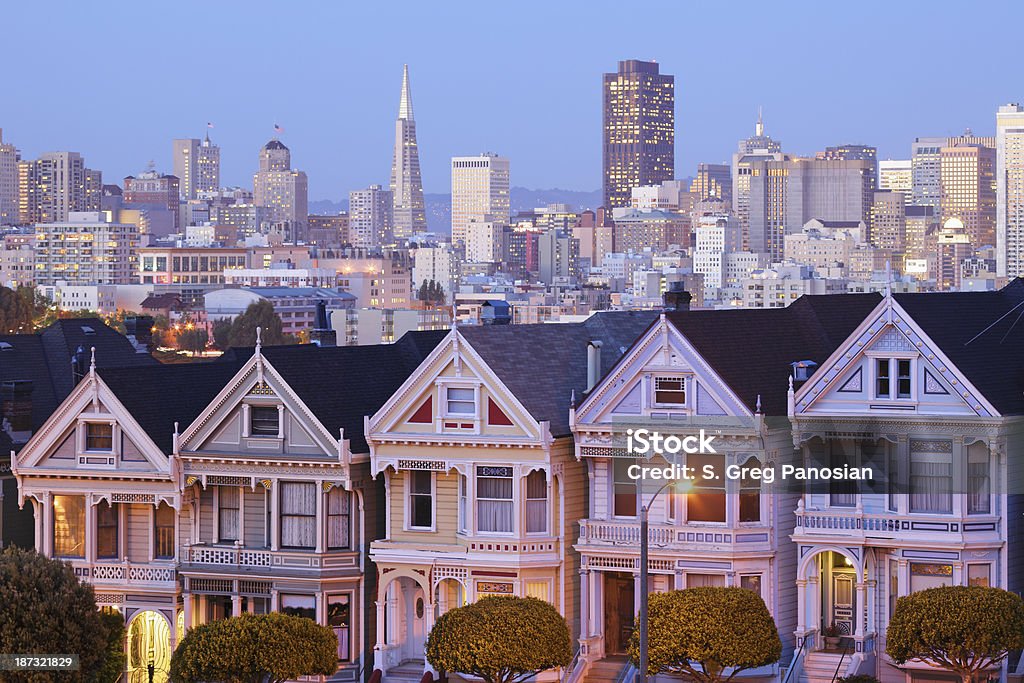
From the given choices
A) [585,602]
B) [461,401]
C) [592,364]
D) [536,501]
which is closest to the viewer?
[585,602]

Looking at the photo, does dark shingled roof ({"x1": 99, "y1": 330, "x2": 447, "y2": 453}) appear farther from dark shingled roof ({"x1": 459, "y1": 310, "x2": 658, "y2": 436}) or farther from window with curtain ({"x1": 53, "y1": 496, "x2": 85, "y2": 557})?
dark shingled roof ({"x1": 459, "y1": 310, "x2": 658, "y2": 436})

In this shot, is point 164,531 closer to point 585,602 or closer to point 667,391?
point 585,602

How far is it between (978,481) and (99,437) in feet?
56.1

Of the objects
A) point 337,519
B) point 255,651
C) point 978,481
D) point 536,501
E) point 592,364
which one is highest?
point 592,364

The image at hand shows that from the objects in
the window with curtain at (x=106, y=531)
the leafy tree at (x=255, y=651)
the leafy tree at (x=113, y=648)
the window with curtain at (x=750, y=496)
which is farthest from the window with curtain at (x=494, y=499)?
the window with curtain at (x=106, y=531)

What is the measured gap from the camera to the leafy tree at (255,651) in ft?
144

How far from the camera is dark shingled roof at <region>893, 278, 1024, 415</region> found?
41.5 meters

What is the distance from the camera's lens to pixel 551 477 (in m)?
44.6

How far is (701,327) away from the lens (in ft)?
145

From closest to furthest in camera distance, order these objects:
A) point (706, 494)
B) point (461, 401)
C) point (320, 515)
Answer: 1. point (706, 494)
2. point (461, 401)
3. point (320, 515)

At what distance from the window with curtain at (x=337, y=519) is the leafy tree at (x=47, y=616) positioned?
184 inches

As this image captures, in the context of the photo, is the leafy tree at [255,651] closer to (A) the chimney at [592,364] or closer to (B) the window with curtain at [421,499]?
(B) the window with curtain at [421,499]

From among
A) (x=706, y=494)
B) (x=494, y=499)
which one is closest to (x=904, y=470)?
(x=706, y=494)

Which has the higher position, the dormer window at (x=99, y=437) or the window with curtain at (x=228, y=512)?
the dormer window at (x=99, y=437)
